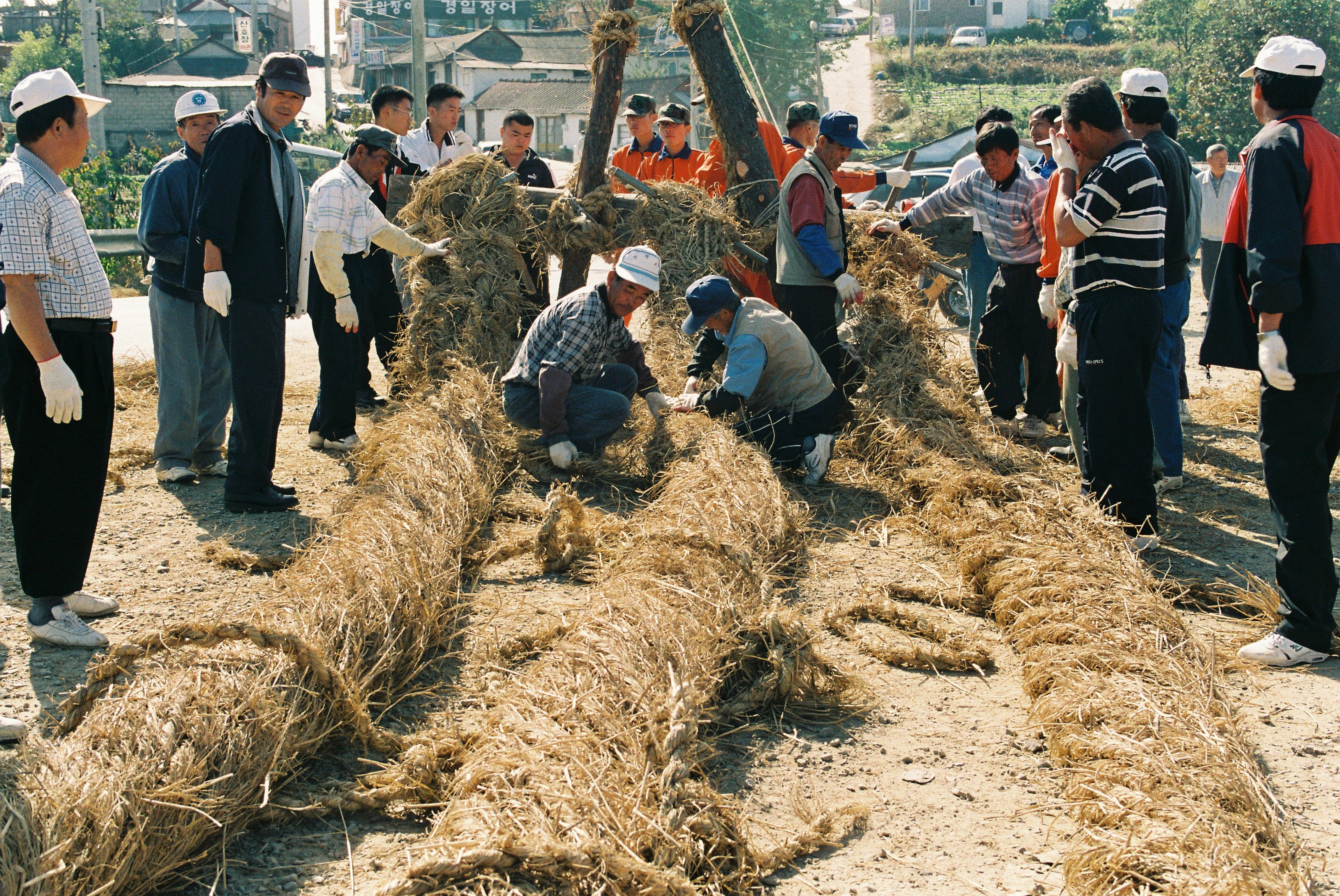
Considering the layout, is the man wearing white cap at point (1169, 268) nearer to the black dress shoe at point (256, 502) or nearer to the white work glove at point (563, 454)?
the white work glove at point (563, 454)

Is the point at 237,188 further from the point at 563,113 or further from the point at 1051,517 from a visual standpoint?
the point at 563,113

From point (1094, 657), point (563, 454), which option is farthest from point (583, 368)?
point (1094, 657)

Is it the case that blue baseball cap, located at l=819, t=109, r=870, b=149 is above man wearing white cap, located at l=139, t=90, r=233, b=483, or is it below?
above

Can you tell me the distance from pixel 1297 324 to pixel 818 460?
2378 millimetres

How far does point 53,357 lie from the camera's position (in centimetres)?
330

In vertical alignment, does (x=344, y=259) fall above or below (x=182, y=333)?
above

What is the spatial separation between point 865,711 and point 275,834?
1611 millimetres

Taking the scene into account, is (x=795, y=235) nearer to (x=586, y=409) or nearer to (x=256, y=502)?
(x=586, y=409)

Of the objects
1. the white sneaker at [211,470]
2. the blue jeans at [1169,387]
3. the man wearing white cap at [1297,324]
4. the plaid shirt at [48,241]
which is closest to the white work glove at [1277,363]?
the man wearing white cap at [1297,324]

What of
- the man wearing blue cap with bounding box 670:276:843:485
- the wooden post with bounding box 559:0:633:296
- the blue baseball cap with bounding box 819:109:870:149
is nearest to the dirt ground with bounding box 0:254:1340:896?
the man wearing blue cap with bounding box 670:276:843:485

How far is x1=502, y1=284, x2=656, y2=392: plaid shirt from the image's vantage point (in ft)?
17.4

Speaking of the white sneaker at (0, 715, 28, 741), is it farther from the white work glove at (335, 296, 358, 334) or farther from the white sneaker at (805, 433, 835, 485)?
the white sneaker at (805, 433, 835, 485)

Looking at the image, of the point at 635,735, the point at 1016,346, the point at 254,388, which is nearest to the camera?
the point at 635,735

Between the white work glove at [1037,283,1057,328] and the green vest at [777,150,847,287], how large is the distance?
3.56 ft
